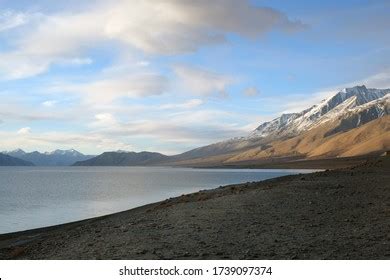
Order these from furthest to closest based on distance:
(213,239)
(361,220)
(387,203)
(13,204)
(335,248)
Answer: (13,204), (387,203), (361,220), (213,239), (335,248)

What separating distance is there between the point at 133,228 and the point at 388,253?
11.4 m

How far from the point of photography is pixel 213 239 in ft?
54.4

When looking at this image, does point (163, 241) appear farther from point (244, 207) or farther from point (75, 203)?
point (75, 203)

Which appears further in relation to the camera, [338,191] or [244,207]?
[338,191]

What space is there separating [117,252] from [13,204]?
5559 cm

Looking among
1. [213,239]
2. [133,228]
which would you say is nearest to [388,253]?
[213,239]

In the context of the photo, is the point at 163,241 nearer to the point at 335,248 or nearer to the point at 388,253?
the point at 335,248

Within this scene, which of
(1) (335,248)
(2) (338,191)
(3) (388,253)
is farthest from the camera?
(2) (338,191)

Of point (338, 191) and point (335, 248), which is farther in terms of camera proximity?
point (338, 191)
